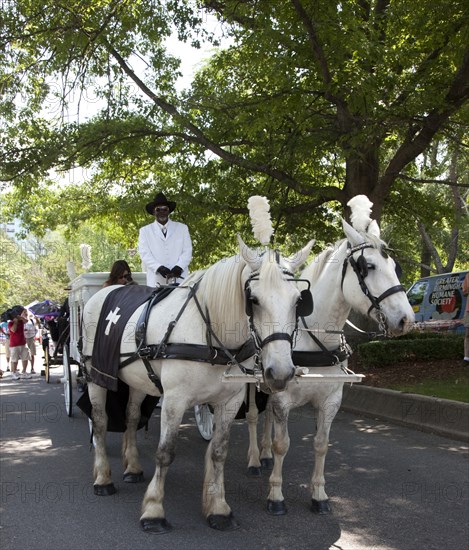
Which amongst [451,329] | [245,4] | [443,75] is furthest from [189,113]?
[451,329]

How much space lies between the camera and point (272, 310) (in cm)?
403

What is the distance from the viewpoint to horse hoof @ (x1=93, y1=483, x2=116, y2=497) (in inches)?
223

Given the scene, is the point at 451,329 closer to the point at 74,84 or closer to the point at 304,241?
the point at 304,241

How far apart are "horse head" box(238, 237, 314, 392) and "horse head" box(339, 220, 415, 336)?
84cm

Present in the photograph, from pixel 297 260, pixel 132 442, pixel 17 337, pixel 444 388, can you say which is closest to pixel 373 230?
pixel 297 260

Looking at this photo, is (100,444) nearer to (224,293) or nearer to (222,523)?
(222,523)

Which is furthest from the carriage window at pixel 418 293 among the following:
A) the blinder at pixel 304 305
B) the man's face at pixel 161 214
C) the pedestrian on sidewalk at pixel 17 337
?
the blinder at pixel 304 305

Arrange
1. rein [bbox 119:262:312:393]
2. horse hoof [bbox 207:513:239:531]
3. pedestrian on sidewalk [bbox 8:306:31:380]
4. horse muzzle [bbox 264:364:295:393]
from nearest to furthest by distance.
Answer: horse muzzle [bbox 264:364:295:393] → rein [bbox 119:262:312:393] → horse hoof [bbox 207:513:239:531] → pedestrian on sidewalk [bbox 8:306:31:380]

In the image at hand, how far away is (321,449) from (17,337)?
13538 millimetres

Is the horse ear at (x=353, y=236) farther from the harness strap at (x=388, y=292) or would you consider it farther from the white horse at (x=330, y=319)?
the harness strap at (x=388, y=292)

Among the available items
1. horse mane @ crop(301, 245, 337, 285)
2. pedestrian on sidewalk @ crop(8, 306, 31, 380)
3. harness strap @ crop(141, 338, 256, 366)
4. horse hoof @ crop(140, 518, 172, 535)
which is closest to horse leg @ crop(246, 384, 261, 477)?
horse mane @ crop(301, 245, 337, 285)

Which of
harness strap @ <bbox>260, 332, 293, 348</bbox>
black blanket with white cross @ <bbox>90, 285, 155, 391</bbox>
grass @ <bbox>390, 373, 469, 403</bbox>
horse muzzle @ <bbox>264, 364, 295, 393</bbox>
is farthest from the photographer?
grass @ <bbox>390, 373, 469, 403</bbox>

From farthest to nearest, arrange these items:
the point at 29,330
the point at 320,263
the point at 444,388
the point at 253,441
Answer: the point at 29,330
the point at 444,388
the point at 253,441
the point at 320,263

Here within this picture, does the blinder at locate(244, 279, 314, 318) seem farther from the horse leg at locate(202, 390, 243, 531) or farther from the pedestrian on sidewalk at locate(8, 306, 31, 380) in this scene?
the pedestrian on sidewalk at locate(8, 306, 31, 380)
